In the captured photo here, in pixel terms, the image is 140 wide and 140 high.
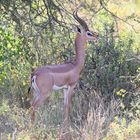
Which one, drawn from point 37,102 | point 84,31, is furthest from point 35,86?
point 84,31

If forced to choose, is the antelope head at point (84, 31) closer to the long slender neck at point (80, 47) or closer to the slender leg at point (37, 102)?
the long slender neck at point (80, 47)

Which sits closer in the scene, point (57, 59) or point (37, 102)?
point (37, 102)

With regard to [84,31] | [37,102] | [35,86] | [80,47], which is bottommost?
[37,102]

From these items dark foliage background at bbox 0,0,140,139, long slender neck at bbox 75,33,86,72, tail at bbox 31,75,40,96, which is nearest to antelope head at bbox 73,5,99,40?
long slender neck at bbox 75,33,86,72

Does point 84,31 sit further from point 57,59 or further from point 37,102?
point 37,102

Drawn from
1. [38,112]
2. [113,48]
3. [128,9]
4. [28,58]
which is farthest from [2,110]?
[128,9]

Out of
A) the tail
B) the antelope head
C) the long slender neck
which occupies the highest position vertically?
the antelope head

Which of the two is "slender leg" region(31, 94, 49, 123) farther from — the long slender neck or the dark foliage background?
the long slender neck

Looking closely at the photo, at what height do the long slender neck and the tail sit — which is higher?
the long slender neck

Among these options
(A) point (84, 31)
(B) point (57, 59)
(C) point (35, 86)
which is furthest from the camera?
(B) point (57, 59)

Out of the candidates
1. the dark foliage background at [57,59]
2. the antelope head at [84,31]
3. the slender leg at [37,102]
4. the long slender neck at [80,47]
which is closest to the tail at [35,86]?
the slender leg at [37,102]

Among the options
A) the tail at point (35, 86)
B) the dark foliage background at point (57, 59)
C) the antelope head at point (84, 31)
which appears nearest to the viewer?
the tail at point (35, 86)

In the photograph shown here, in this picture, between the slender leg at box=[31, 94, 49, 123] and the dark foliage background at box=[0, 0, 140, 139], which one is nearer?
the slender leg at box=[31, 94, 49, 123]

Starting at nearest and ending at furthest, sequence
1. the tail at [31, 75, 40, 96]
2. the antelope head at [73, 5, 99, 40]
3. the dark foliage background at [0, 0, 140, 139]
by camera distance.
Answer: the tail at [31, 75, 40, 96] → the dark foliage background at [0, 0, 140, 139] → the antelope head at [73, 5, 99, 40]
